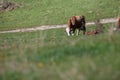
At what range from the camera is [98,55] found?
912cm

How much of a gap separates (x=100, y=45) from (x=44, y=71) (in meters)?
1.82

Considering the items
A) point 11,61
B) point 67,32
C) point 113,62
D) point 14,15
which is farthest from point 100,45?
point 14,15

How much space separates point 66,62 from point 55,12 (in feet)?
109

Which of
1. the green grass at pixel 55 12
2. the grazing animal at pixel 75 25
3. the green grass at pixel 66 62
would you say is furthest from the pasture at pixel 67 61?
the green grass at pixel 55 12

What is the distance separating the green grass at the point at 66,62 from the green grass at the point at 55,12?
28.0 metres

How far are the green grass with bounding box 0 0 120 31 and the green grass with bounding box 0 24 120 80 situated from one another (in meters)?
28.0

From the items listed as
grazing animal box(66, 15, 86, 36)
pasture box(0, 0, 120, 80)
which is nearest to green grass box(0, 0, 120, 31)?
grazing animal box(66, 15, 86, 36)

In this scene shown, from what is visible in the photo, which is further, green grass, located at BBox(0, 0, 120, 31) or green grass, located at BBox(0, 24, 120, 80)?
green grass, located at BBox(0, 0, 120, 31)

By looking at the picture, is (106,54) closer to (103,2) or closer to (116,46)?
(116,46)

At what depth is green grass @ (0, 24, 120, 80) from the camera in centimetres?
822

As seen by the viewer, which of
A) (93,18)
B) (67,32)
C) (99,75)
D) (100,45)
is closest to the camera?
(99,75)

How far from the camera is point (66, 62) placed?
29.1ft

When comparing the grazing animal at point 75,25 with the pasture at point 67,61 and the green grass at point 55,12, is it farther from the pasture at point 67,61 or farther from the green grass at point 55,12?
the pasture at point 67,61

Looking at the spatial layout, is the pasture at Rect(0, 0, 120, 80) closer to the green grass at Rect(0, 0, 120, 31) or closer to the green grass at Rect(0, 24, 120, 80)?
the green grass at Rect(0, 24, 120, 80)
